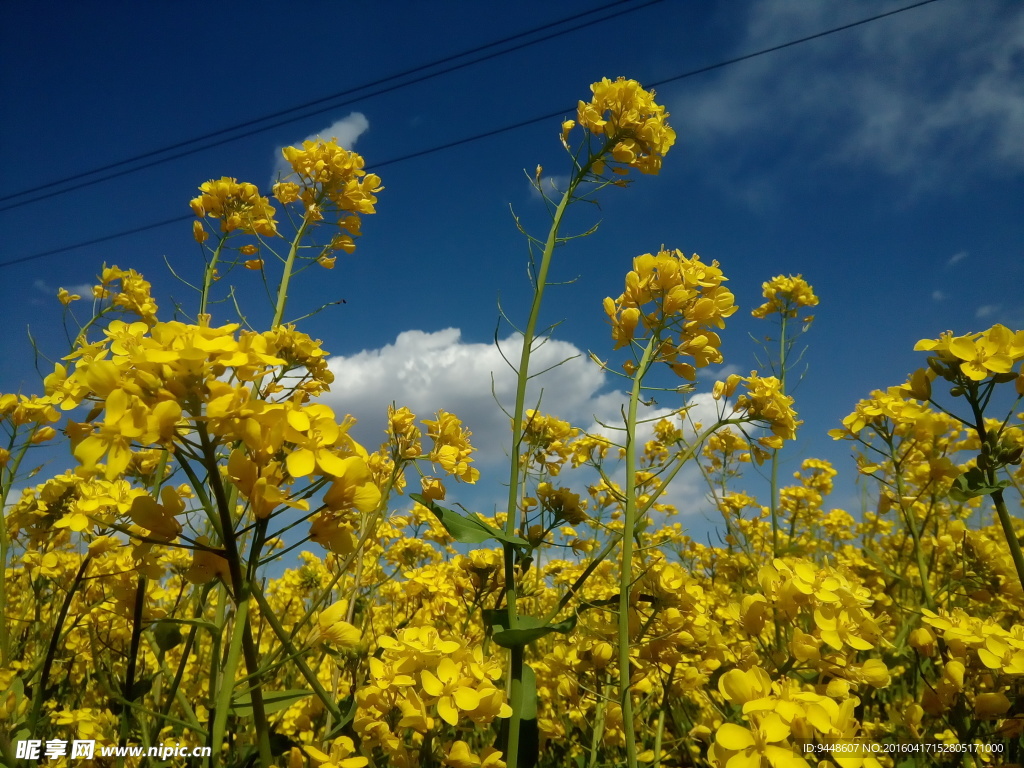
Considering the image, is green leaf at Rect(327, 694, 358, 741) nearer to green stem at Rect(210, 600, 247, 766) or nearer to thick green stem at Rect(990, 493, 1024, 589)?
green stem at Rect(210, 600, 247, 766)

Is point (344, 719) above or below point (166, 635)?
below

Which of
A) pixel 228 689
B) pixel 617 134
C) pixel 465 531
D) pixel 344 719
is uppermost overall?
pixel 617 134

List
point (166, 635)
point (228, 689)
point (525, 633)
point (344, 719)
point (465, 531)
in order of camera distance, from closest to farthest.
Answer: point (228, 689) < point (344, 719) < point (525, 633) < point (465, 531) < point (166, 635)

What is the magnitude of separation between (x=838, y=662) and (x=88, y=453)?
168cm

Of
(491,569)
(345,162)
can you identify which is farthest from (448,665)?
(345,162)

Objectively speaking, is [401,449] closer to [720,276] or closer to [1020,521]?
[720,276]

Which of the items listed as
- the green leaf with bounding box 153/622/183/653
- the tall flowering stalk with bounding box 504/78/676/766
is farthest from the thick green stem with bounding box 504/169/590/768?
the green leaf with bounding box 153/622/183/653

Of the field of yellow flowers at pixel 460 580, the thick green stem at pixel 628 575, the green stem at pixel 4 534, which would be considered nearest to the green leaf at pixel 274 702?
the field of yellow flowers at pixel 460 580

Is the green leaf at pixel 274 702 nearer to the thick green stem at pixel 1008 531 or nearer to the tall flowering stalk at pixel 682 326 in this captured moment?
the tall flowering stalk at pixel 682 326

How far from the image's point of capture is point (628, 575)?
1642mm

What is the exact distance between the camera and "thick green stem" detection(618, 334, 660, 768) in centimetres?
156

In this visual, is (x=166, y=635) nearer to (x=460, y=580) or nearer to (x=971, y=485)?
(x=460, y=580)

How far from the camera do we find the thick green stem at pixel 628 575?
1563 mm

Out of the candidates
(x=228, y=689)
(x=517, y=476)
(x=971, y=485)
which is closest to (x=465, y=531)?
(x=517, y=476)
